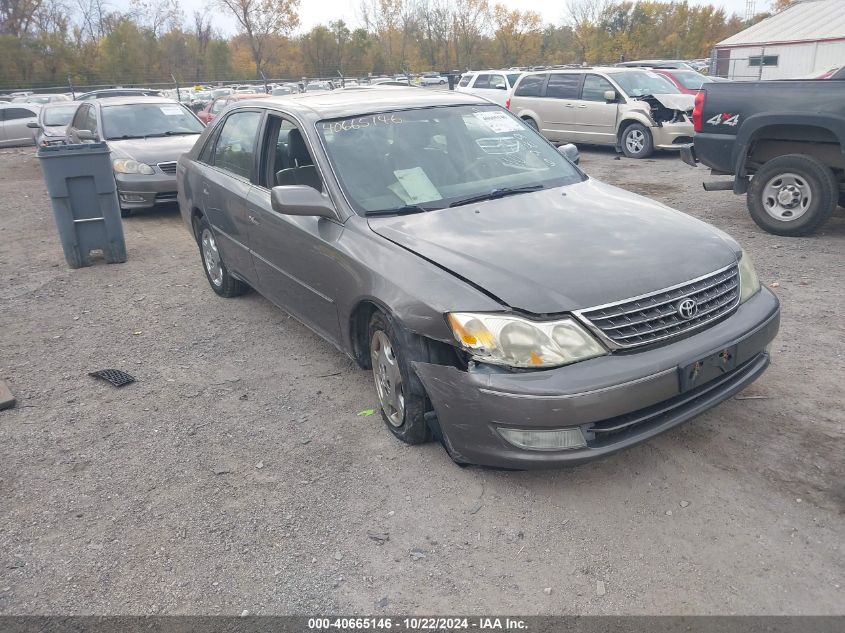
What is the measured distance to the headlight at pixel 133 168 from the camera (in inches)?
377

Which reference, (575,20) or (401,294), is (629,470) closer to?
(401,294)

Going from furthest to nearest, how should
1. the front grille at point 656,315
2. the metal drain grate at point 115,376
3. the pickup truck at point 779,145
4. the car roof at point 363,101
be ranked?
the pickup truck at point 779,145
the metal drain grate at point 115,376
the car roof at point 363,101
the front grille at point 656,315

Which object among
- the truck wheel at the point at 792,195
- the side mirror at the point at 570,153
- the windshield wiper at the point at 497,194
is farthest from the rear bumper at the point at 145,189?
the truck wheel at the point at 792,195

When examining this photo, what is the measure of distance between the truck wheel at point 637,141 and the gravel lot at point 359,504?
8.79 m

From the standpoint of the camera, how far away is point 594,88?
13.8 metres

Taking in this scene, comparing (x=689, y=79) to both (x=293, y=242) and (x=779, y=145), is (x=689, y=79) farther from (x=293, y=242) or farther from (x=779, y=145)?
(x=293, y=242)

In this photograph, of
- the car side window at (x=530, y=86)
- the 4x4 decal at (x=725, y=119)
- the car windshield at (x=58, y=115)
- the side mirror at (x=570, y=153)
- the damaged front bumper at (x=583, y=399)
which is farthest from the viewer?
the car windshield at (x=58, y=115)

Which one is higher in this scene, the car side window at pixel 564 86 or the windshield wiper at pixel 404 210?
the car side window at pixel 564 86

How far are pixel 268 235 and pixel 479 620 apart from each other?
2.96 meters

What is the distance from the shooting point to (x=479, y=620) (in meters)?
2.53

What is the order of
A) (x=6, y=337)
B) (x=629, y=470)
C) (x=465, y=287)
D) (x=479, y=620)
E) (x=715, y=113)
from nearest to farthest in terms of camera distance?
(x=479, y=620), (x=465, y=287), (x=629, y=470), (x=6, y=337), (x=715, y=113)

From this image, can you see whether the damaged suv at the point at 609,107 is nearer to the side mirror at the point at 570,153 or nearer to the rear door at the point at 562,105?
the rear door at the point at 562,105

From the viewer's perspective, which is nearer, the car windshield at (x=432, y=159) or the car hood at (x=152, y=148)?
the car windshield at (x=432, y=159)

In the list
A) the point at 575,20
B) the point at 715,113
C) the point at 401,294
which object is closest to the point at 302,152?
the point at 401,294
